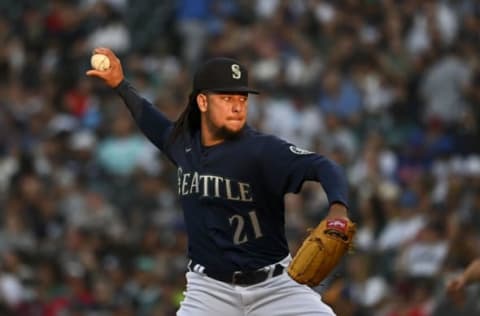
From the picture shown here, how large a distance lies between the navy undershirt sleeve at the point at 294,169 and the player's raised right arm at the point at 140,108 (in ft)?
2.98

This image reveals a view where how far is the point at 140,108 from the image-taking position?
777 centimetres

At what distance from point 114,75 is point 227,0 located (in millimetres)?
9540

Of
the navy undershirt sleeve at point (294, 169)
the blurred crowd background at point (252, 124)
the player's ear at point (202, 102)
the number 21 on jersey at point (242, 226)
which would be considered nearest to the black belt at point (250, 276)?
the number 21 on jersey at point (242, 226)

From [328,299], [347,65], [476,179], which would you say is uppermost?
[347,65]

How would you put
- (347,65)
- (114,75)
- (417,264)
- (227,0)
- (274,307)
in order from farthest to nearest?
(227,0) → (347,65) → (417,264) → (114,75) → (274,307)

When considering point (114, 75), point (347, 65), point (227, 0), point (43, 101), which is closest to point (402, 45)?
point (347, 65)

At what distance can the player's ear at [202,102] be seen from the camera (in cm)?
707

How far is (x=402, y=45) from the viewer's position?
49.6 feet

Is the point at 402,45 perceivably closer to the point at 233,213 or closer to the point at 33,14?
the point at 33,14

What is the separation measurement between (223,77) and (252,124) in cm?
786

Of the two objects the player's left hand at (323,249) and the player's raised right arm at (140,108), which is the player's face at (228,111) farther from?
the player's left hand at (323,249)

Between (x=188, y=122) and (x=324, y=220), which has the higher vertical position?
(x=188, y=122)

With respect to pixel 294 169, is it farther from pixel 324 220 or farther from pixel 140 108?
pixel 140 108

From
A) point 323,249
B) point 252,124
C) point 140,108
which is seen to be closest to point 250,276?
point 323,249
